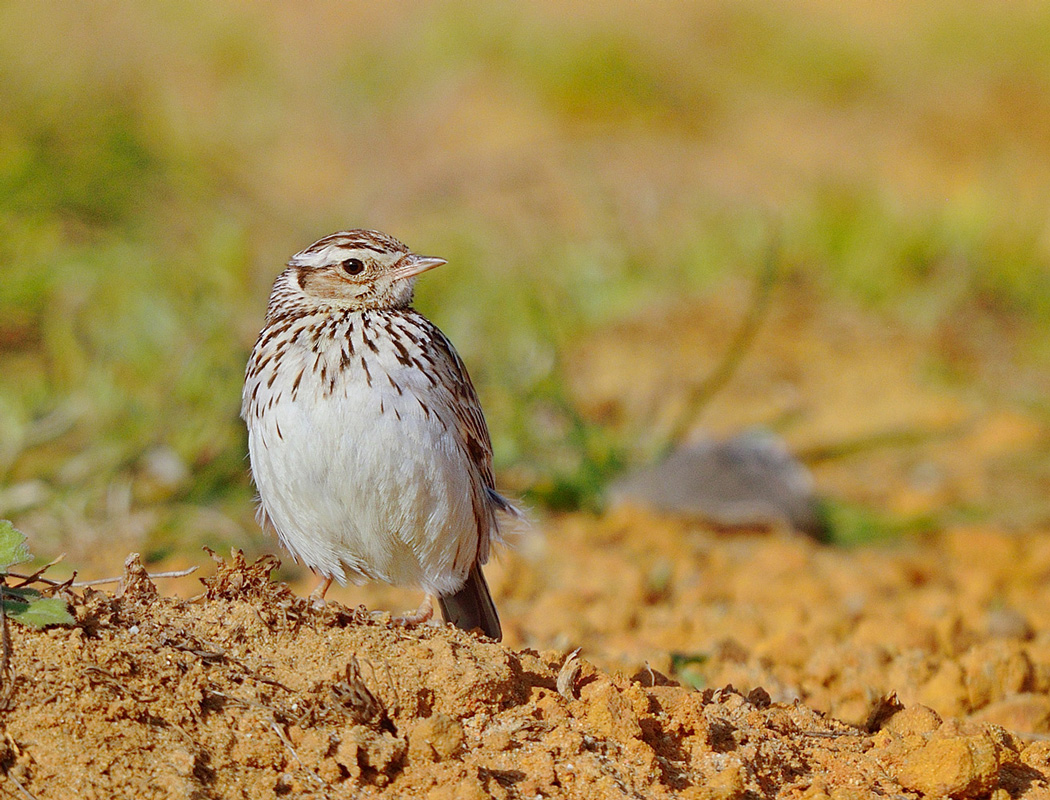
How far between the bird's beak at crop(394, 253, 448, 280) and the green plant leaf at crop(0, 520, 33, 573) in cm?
173

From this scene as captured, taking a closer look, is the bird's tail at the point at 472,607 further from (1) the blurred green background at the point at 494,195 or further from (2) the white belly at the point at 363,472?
(1) the blurred green background at the point at 494,195

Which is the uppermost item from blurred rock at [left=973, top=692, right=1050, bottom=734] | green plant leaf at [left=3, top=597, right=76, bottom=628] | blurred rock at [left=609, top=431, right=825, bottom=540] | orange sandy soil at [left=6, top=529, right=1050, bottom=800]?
green plant leaf at [left=3, top=597, right=76, bottom=628]

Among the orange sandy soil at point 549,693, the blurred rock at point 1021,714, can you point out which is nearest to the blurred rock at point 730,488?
Answer: the orange sandy soil at point 549,693

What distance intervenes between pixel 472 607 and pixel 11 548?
1.95 metres

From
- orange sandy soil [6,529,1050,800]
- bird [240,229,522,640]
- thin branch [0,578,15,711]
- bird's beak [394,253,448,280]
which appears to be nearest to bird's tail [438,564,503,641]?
bird [240,229,522,640]

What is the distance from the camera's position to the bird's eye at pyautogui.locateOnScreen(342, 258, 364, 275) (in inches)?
170

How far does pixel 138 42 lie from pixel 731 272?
9483mm

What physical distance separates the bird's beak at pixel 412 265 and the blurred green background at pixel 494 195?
2.27 m

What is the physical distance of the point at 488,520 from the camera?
4.45 meters

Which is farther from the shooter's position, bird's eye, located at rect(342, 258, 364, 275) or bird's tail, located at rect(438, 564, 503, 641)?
bird's tail, located at rect(438, 564, 503, 641)

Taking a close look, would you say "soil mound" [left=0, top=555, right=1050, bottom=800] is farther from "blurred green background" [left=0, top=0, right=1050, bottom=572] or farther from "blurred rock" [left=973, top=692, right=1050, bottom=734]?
"blurred green background" [left=0, top=0, right=1050, bottom=572]

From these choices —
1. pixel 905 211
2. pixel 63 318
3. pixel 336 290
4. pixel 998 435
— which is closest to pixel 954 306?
pixel 905 211

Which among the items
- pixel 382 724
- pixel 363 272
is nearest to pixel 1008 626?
pixel 363 272

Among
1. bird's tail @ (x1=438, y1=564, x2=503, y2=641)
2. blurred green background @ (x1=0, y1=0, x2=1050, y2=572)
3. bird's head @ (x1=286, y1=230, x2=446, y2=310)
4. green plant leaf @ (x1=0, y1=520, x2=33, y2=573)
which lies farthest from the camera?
blurred green background @ (x1=0, y1=0, x2=1050, y2=572)
